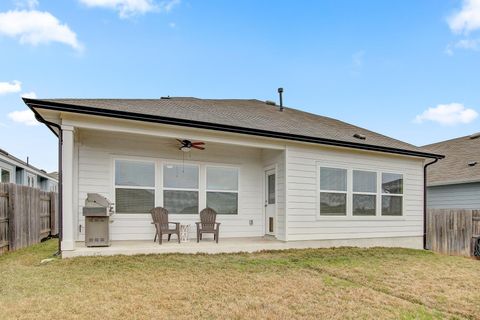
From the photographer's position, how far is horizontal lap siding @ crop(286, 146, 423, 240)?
8094 mm

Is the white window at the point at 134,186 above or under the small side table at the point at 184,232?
above

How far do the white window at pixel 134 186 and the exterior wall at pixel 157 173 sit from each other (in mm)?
136

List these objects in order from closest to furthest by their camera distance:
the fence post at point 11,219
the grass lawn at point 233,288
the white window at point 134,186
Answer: the grass lawn at point 233,288 < the fence post at point 11,219 < the white window at point 134,186

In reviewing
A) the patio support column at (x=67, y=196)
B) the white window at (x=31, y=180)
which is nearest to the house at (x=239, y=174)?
the patio support column at (x=67, y=196)

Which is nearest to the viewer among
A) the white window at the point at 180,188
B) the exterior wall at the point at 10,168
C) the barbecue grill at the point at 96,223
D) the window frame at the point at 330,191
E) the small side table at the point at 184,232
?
the barbecue grill at the point at 96,223

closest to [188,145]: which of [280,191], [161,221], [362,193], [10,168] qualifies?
[161,221]

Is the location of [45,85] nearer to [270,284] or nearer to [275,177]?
[275,177]

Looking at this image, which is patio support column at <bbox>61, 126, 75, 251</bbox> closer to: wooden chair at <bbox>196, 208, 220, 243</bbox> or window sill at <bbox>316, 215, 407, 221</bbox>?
wooden chair at <bbox>196, 208, 220, 243</bbox>

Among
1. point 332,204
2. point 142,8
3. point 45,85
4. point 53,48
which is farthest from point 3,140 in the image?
point 332,204

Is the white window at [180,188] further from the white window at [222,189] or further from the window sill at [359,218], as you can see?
the window sill at [359,218]

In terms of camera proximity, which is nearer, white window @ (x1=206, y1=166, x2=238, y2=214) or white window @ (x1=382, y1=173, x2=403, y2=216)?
white window @ (x1=206, y1=166, x2=238, y2=214)

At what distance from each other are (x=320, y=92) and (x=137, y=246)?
11882mm

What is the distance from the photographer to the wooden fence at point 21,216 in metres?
7.05

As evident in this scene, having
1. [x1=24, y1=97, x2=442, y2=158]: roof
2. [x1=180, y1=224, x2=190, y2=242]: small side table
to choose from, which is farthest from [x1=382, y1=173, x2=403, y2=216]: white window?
[x1=180, y1=224, x2=190, y2=242]: small side table
